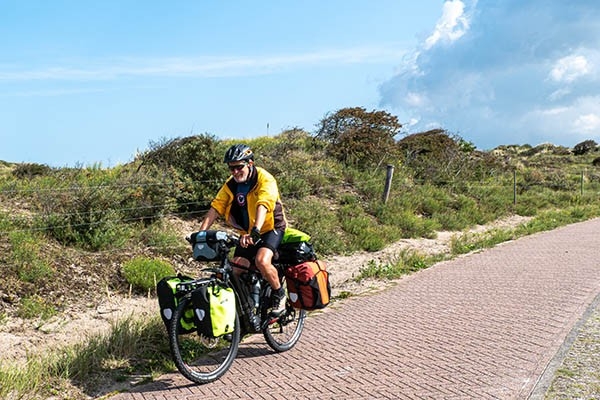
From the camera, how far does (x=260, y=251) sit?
19.6ft

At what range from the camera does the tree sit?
20703mm

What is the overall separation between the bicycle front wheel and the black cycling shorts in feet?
2.44

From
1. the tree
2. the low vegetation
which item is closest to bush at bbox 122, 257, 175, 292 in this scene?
the low vegetation

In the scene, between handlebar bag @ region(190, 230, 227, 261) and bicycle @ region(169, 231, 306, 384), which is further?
handlebar bag @ region(190, 230, 227, 261)

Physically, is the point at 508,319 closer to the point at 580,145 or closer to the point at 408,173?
the point at 408,173

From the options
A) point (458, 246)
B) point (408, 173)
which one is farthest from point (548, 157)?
point (458, 246)

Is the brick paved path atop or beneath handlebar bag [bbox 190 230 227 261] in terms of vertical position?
beneath

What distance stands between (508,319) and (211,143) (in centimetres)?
841

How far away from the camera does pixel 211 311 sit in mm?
5324

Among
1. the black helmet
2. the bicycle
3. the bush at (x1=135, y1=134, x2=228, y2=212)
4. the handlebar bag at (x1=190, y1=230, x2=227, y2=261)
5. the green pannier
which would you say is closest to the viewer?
the bicycle

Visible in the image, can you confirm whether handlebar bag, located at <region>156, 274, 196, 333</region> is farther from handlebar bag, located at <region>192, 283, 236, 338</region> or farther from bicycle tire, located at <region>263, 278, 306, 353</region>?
bicycle tire, located at <region>263, 278, 306, 353</region>

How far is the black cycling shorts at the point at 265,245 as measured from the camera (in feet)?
19.9

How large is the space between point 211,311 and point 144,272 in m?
4.22

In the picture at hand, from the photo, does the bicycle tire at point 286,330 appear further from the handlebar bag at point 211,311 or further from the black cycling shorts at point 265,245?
the handlebar bag at point 211,311
